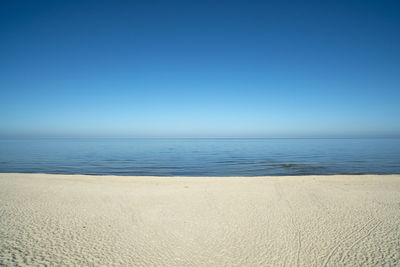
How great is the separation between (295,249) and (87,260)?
14.6 ft

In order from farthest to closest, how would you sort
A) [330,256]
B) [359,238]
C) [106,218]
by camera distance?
[106,218] < [359,238] < [330,256]

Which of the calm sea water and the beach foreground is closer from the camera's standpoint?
the beach foreground

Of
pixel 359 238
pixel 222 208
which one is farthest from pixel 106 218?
pixel 359 238

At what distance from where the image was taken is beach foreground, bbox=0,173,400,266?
416 cm

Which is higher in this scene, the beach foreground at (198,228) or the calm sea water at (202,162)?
the beach foreground at (198,228)

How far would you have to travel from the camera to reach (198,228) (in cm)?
558

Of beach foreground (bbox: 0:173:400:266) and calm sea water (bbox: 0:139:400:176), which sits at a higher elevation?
beach foreground (bbox: 0:173:400:266)

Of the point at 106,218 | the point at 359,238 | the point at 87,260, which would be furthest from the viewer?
the point at 106,218

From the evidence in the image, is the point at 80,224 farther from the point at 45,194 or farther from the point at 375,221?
the point at 375,221

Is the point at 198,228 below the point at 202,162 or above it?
above

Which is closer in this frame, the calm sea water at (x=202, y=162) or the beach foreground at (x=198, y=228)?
the beach foreground at (x=198, y=228)

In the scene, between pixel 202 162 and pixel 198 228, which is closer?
pixel 198 228

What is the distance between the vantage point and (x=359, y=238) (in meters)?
4.97

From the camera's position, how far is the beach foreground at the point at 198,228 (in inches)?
164
